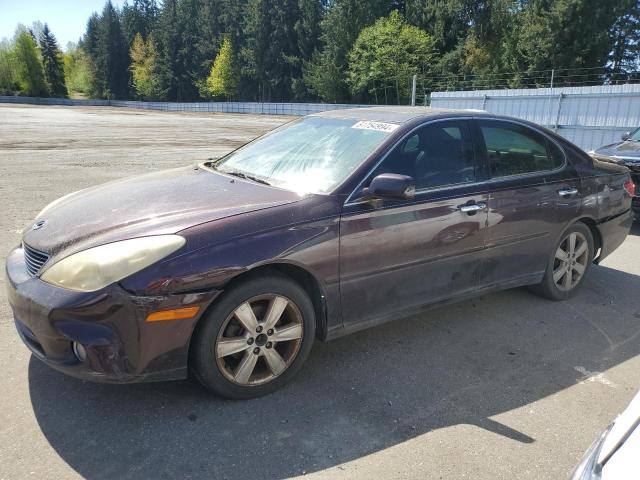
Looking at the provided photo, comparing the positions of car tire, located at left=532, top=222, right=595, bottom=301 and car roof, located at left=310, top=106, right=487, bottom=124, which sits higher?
car roof, located at left=310, top=106, right=487, bottom=124

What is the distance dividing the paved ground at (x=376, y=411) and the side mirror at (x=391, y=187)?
113cm

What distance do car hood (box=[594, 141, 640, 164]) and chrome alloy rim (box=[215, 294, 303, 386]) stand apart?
6306mm

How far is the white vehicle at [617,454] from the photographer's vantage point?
1455 mm

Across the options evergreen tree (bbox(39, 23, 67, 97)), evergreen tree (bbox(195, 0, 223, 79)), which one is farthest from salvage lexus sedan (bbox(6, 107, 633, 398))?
evergreen tree (bbox(39, 23, 67, 97))

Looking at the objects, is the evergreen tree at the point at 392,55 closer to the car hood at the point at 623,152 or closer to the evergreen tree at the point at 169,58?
the car hood at the point at 623,152

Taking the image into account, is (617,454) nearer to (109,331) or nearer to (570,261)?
(109,331)

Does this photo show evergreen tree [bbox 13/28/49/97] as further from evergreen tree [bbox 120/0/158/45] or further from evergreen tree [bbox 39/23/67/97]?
Result: evergreen tree [bbox 120/0/158/45]

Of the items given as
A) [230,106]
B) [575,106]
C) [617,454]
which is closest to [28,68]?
[230,106]

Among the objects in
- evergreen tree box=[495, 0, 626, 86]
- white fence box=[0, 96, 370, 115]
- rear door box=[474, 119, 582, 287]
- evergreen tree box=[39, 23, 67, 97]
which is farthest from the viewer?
evergreen tree box=[39, 23, 67, 97]

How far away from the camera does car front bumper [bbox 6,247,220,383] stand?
8.50 ft

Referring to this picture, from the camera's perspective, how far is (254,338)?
9.84 ft

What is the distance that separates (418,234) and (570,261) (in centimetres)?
202

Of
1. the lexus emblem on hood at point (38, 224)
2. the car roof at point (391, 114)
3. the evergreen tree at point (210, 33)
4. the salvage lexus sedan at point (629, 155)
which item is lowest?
the salvage lexus sedan at point (629, 155)

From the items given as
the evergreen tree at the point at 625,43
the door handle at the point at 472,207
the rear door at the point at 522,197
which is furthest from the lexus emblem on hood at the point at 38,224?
the evergreen tree at the point at 625,43
